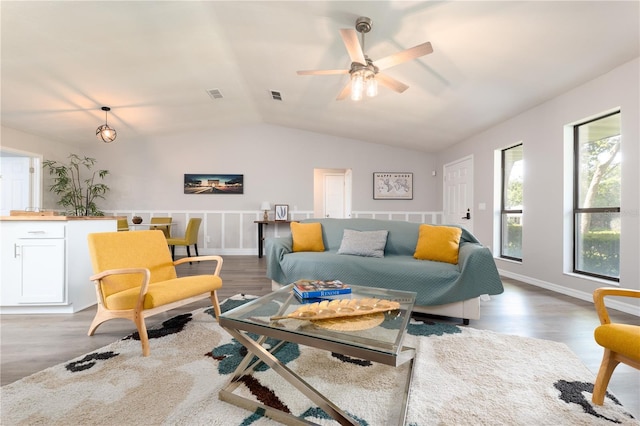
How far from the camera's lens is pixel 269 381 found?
5.00 ft

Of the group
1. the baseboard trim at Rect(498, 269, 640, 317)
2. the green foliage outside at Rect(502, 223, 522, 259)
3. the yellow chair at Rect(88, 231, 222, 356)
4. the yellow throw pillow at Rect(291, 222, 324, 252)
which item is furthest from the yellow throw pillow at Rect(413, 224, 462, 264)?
the green foliage outside at Rect(502, 223, 522, 259)

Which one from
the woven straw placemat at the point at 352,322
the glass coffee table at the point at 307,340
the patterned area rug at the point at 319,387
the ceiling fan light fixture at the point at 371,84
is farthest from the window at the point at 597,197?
the woven straw placemat at the point at 352,322

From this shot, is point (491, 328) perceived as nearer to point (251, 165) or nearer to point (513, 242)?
point (513, 242)

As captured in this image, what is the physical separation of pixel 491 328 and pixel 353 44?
243 cm

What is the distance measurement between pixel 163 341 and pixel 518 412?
207cm

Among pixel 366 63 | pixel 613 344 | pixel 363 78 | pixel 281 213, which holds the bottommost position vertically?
pixel 613 344

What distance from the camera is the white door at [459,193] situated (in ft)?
17.4

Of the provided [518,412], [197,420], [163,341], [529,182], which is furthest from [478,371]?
[529,182]

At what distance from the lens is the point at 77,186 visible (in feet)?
20.4

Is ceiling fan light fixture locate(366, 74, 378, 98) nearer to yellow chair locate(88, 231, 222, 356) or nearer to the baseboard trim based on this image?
yellow chair locate(88, 231, 222, 356)

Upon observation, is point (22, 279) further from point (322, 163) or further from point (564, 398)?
point (322, 163)

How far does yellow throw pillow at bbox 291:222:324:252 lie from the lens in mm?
3352

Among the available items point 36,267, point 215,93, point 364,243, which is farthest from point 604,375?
point 215,93

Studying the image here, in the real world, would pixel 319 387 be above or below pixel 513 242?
below
